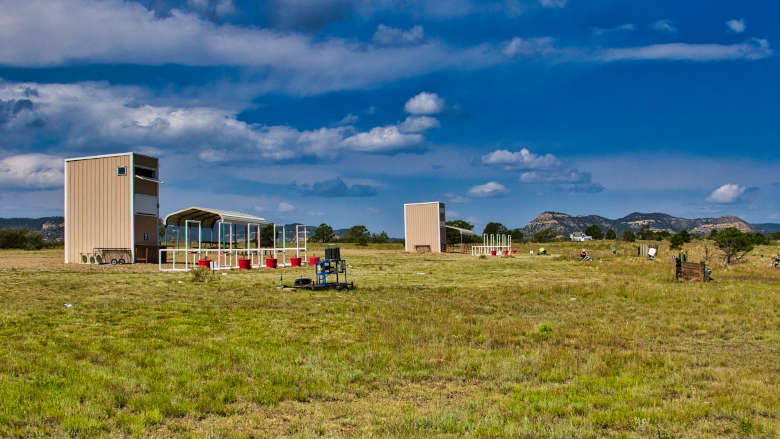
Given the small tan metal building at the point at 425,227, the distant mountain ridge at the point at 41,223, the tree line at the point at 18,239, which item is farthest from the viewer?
the distant mountain ridge at the point at 41,223

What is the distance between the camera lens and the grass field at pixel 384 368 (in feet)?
16.0

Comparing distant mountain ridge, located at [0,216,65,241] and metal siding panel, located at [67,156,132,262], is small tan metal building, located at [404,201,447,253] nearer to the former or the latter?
metal siding panel, located at [67,156,132,262]

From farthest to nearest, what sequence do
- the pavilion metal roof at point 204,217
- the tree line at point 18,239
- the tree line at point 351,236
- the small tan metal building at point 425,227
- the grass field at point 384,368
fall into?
the tree line at point 351,236
the tree line at point 18,239
the small tan metal building at point 425,227
the pavilion metal roof at point 204,217
the grass field at point 384,368

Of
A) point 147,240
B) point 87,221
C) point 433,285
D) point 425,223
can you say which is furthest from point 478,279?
point 425,223

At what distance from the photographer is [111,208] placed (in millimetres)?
30406

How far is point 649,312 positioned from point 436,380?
7.40 meters

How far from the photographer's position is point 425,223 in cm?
5403

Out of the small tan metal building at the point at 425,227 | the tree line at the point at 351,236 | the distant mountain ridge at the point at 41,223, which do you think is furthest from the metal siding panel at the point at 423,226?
the distant mountain ridge at the point at 41,223

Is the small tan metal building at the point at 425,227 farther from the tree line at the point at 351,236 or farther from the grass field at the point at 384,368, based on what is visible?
the grass field at the point at 384,368

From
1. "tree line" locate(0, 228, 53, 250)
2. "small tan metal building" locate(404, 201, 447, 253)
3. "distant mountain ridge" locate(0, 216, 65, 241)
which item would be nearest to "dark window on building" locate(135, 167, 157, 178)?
"small tan metal building" locate(404, 201, 447, 253)

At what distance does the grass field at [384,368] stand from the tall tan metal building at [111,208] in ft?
60.3

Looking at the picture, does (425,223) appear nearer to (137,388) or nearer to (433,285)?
(433,285)

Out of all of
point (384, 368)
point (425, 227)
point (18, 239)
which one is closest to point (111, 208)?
point (384, 368)

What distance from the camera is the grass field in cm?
487
